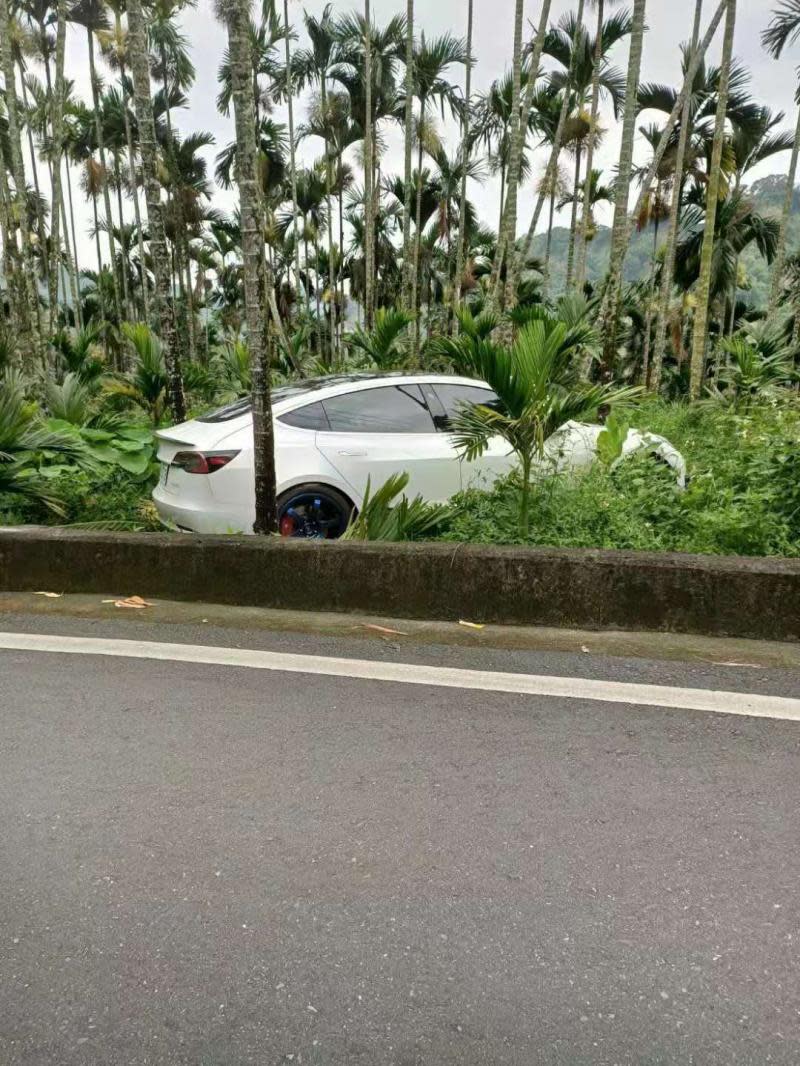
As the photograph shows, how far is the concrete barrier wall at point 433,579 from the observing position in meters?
4.23

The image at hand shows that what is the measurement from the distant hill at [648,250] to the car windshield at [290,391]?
12317mm

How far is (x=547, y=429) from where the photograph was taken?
17.4 ft

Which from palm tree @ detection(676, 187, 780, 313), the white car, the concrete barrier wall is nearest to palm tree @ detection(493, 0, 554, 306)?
the white car

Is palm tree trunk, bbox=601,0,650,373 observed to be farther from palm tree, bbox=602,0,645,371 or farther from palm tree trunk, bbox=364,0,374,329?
palm tree trunk, bbox=364,0,374,329

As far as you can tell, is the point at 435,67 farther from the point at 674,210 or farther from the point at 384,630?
the point at 384,630

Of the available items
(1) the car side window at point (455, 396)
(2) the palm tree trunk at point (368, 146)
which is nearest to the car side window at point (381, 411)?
(1) the car side window at point (455, 396)

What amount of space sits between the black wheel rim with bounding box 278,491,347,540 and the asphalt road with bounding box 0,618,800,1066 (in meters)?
2.48

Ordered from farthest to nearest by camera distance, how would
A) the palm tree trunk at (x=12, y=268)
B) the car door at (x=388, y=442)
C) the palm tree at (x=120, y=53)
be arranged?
the palm tree at (x=120, y=53)
the palm tree trunk at (x=12, y=268)
the car door at (x=388, y=442)

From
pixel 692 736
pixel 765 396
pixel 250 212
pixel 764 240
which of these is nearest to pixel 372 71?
pixel 764 240

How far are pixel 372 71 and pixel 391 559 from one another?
23322 mm

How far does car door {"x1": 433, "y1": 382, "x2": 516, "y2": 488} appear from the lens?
6.46m

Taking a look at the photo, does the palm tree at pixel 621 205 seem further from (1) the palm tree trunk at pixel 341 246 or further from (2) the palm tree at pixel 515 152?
(1) the palm tree trunk at pixel 341 246

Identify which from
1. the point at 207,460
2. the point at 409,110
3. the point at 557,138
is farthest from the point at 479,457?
the point at 557,138

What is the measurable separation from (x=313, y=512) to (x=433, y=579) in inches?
66.4
